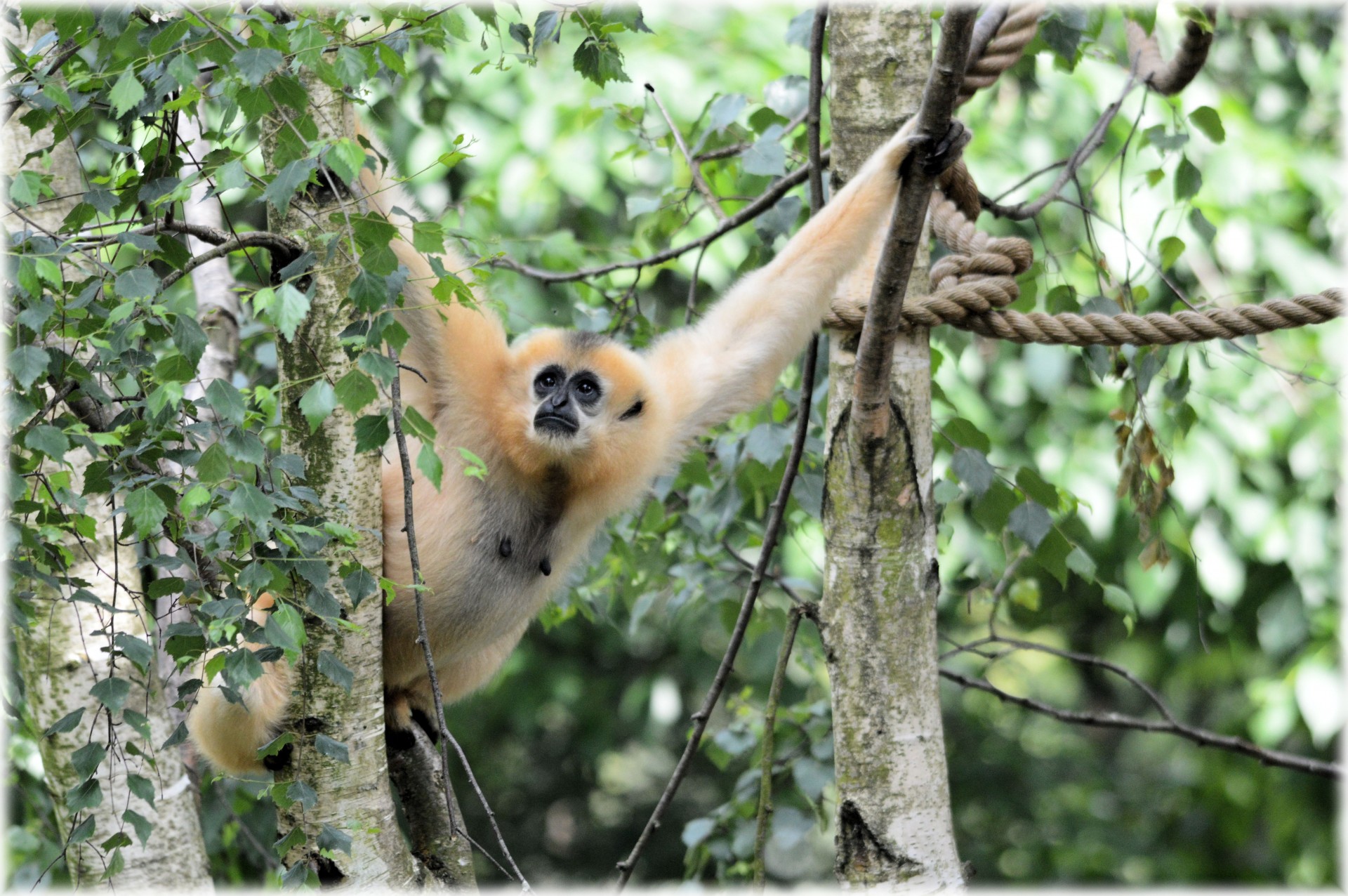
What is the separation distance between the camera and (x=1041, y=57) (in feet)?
19.9

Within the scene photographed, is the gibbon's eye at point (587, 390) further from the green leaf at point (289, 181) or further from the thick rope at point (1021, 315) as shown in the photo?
the green leaf at point (289, 181)

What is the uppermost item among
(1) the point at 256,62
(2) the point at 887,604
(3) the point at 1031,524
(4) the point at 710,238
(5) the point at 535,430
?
(4) the point at 710,238

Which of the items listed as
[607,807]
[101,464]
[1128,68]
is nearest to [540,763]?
[607,807]

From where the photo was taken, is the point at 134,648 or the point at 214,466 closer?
the point at 214,466

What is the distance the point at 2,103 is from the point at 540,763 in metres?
7.16

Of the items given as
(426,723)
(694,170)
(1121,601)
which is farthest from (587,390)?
(1121,601)

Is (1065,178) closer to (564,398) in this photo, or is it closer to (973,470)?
(973,470)

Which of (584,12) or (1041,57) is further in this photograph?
(1041,57)

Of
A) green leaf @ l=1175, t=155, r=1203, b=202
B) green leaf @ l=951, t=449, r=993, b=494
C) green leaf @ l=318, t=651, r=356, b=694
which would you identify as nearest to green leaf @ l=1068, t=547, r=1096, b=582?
green leaf @ l=951, t=449, r=993, b=494

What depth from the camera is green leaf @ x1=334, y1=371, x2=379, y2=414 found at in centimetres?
176

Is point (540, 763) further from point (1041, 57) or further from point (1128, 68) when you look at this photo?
point (1128, 68)

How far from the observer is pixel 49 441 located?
1.71 metres

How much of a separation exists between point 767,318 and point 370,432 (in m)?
1.77

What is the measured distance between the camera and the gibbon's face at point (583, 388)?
339 centimetres
